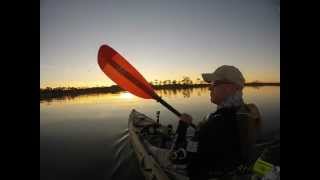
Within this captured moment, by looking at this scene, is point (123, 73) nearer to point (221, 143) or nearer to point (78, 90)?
point (78, 90)

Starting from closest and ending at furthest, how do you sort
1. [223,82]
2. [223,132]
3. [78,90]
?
[223,132] → [223,82] → [78,90]

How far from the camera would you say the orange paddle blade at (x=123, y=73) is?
1961 mm

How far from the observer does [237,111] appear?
1.81m

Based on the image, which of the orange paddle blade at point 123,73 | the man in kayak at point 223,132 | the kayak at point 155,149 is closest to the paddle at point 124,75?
the orange paddle blade at point 123,73

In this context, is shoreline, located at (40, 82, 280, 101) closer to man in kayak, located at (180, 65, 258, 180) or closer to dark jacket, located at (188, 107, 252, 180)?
man in kayak, located at (180, 65, 258, 180)

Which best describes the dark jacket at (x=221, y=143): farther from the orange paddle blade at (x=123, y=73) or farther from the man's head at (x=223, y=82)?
the orange paddle blade at (x=123, y=73)

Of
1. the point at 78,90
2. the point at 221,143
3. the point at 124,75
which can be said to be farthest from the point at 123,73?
the point at 221,143

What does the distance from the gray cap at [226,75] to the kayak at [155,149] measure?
330 mm

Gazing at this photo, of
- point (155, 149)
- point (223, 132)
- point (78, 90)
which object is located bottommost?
point (155, 149)

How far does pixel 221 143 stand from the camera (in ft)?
5.88

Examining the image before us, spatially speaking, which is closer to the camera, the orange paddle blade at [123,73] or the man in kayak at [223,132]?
the man in kayak at [223,132]

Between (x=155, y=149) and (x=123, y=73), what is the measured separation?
1.45ft

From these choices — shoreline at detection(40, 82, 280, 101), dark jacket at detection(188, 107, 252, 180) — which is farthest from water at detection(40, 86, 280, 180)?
dark jacket at detection(188, 107, 252, 180)
